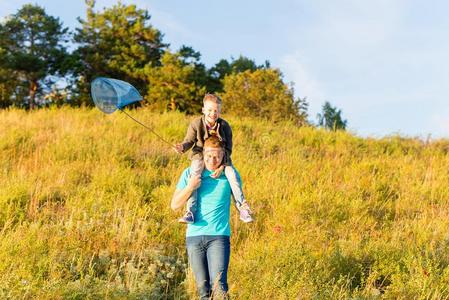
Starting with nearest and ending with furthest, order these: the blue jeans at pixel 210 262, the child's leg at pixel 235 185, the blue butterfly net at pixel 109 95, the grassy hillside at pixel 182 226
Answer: the blue jeans at pixel 210 262 < the child's leg at pixel 235 185 < the blue butterfly net at pixel 109 95 < the grassy hillside at pixel 182 226

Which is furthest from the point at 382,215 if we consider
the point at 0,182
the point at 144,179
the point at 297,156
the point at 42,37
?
the point at 42,37

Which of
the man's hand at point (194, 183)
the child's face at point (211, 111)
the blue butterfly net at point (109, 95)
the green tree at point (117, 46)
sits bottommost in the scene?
the man's hand at point (194, 183)

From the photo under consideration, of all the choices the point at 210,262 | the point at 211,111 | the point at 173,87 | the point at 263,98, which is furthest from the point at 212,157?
the point at 173,87

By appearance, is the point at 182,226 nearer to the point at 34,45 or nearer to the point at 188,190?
the point at 188,190

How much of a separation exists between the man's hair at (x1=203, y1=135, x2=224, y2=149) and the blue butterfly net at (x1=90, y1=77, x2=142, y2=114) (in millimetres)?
964

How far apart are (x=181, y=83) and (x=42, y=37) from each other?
37.0ft

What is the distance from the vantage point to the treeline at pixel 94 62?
30.3m

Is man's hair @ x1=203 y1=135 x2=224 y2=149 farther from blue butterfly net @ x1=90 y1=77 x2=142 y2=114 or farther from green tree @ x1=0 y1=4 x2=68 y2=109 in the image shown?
green tree @ x1=0 y1=4 x2=68 y2=109

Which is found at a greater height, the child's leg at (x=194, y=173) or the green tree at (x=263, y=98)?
the green tree at (x=263, y=98)

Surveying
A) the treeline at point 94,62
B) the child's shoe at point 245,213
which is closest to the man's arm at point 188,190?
the child's shoe at point 245,213

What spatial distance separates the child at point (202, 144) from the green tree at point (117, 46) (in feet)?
90.3

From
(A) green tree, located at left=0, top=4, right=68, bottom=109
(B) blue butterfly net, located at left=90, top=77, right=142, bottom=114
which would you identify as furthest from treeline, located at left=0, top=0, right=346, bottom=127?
(B) blue butterfly net, located at left=90, top=77, right=142, bottom=114

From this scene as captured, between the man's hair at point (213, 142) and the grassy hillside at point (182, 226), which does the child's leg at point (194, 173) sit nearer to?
the man's hair at point (213, 142)

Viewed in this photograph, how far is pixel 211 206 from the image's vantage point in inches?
155
